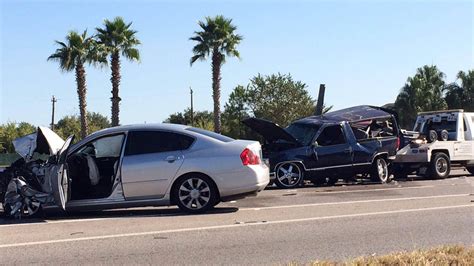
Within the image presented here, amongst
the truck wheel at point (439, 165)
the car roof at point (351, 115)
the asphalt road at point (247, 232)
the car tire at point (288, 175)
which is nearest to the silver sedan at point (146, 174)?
the asphalt road at point (247, 232)

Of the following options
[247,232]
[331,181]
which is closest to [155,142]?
[247,232]

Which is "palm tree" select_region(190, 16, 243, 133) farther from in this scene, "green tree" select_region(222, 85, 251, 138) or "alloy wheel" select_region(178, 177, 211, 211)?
"alloy wheel" select_region(178, 177, 211, 211)

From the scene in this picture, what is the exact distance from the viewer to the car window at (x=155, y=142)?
9492 mm

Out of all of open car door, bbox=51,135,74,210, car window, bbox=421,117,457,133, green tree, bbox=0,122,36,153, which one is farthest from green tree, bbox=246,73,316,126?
open car door, bbox=51,135,74,210

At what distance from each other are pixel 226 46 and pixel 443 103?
18.8m

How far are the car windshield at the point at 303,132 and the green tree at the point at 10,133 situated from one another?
41.7 meters

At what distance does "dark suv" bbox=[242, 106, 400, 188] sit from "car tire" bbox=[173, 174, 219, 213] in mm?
4627

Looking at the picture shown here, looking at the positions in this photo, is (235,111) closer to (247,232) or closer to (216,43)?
(216,43)

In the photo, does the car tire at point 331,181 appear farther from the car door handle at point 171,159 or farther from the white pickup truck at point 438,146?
the car door handle at point 171,159

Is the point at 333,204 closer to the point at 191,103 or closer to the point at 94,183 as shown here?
the point at 94,183

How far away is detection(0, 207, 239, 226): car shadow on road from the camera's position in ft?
30.1

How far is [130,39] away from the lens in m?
32.5

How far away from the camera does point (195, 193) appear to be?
370 inches

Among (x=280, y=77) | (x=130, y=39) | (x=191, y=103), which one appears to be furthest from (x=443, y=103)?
(x=191, y=103)
